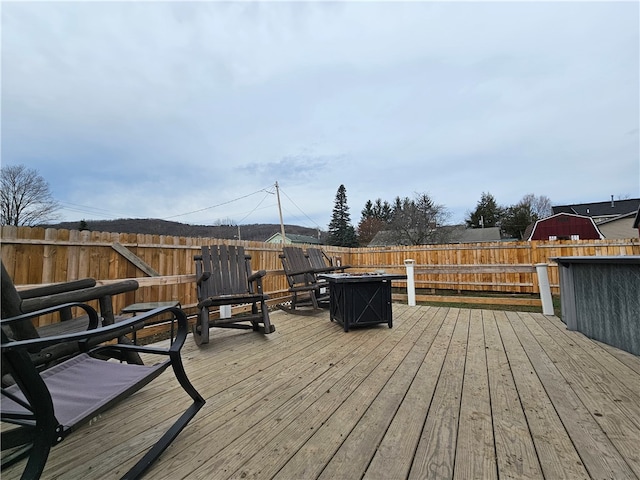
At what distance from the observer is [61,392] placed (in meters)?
1.06

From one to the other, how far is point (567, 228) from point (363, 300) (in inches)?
955

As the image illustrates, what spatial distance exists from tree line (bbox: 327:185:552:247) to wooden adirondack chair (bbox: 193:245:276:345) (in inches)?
613

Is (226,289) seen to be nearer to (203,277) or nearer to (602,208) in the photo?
(203,277)

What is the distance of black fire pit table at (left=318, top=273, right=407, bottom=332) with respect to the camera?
10.9 ft

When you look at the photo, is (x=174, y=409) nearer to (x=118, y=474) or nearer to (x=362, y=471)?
(x=118, y=474)

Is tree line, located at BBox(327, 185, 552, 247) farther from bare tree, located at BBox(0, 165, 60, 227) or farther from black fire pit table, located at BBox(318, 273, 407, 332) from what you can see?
bare tree, located at BBox(0, 165, 60, 227)

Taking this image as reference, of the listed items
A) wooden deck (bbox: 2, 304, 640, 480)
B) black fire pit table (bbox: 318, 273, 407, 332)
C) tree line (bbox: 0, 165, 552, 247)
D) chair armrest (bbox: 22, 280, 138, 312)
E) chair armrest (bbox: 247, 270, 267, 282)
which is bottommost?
wooden deck (bbox: 2, 304, 640, 480)

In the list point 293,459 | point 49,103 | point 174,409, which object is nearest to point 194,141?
point 49,103

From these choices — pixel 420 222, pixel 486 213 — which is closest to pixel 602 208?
pixel 486 213

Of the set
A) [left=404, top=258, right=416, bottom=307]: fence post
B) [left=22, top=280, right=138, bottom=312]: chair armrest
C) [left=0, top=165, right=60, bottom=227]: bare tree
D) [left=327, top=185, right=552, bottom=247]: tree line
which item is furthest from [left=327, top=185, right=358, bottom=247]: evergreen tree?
[left=22, top=280, right=138, bottom=312]: chair armrest

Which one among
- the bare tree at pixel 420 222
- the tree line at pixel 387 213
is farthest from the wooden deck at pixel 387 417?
the bare tree at pixel 420 222

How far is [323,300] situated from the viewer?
462 cm

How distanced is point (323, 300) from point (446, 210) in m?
16.2

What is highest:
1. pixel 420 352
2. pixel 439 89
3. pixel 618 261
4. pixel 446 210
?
pixel 439 89
